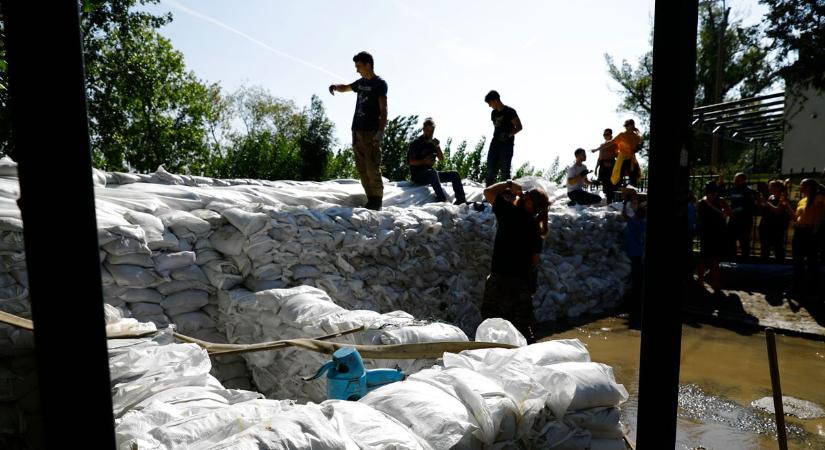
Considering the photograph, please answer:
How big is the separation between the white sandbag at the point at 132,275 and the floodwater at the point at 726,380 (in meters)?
3.40

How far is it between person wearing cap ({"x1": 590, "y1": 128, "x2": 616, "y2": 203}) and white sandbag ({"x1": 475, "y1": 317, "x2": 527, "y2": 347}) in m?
6.40

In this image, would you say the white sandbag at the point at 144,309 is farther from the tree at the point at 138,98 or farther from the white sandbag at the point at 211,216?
the tree at the point at 138,98

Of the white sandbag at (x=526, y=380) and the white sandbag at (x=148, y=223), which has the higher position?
the white sandbag at (x=148, y=223)

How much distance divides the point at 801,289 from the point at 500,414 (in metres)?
6.86

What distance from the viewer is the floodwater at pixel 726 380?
3305mm

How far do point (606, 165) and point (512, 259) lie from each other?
16.4 feet

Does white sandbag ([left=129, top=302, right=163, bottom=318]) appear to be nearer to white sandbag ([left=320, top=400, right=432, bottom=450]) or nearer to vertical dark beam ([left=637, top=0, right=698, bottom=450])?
white sandbag ([left=320, top=400, right=432, bottom=450])

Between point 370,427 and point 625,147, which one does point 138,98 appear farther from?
point 370,427

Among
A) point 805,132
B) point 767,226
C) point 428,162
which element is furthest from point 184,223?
point 805,132

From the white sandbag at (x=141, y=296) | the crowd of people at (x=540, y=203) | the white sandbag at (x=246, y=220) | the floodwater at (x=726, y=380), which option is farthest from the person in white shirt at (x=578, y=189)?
the white sandbag at (x=141, y=296)

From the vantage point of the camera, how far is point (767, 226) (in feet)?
25.5

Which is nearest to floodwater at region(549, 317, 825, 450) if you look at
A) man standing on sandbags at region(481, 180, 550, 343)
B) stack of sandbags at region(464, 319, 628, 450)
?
→ man standing on sandbags at region(481, 180, 550, 343)

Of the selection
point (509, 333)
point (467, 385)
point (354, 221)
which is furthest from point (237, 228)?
point (467, 385)

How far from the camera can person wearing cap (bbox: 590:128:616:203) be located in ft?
27.0
